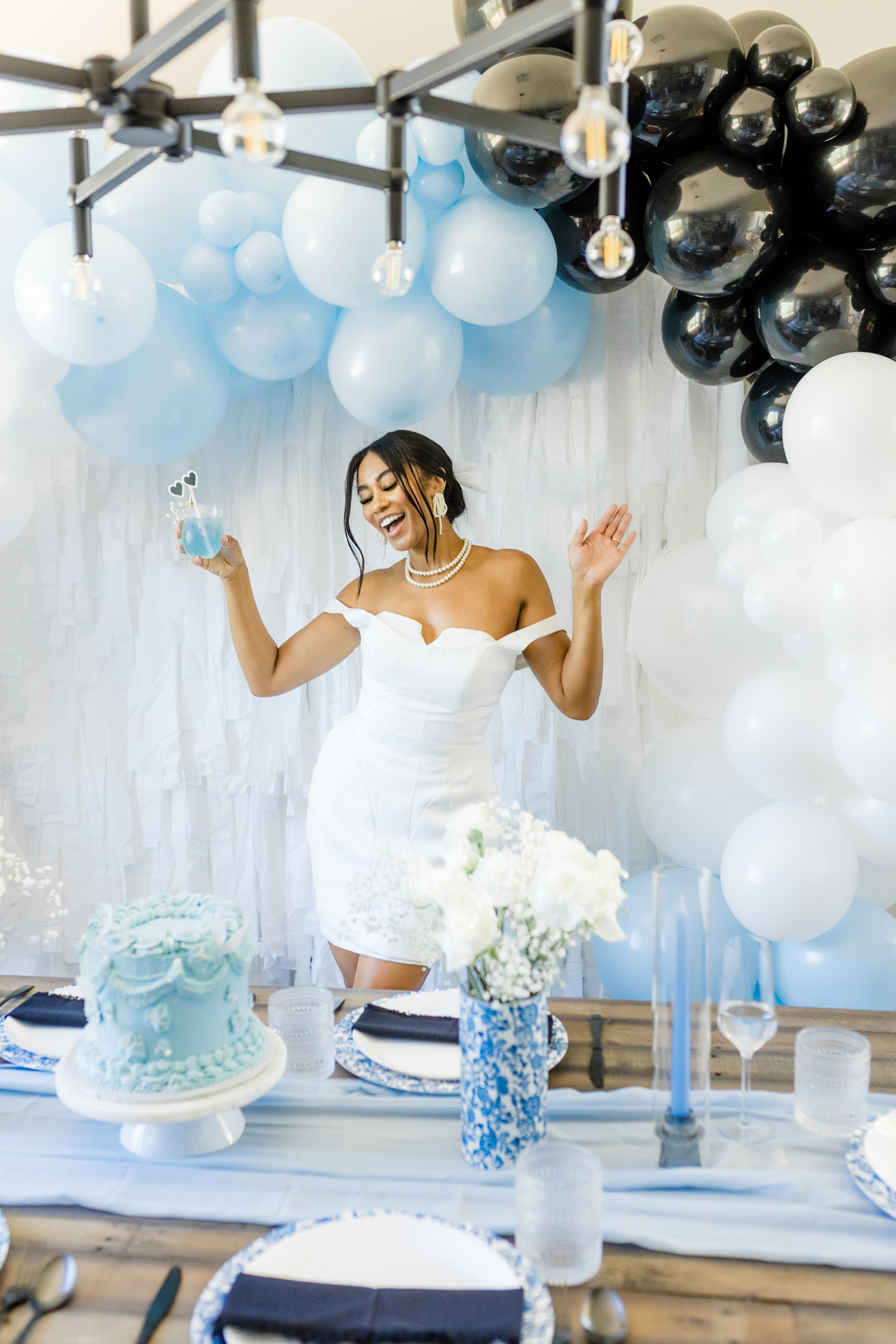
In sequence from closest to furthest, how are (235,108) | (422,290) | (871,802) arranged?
(235,108), (871,802), (422,290)

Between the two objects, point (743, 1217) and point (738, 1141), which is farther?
point (738, 1141)

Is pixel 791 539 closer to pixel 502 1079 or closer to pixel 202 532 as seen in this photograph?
pixel 202 532

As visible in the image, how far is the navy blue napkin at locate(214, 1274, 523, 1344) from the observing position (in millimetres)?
843

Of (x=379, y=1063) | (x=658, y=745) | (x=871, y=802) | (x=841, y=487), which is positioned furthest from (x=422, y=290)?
(x=379, y=1063)

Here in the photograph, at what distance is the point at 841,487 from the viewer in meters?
1.79

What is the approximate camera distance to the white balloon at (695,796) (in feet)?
7.17

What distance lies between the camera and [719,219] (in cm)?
180

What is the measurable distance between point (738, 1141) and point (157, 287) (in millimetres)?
1930

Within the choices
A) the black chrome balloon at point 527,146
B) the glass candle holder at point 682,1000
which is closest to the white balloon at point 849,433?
the black chrome balloon at point 527,146

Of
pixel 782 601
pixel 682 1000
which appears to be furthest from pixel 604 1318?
pixel 782 601

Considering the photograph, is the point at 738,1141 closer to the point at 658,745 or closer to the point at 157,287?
the point at 658,745

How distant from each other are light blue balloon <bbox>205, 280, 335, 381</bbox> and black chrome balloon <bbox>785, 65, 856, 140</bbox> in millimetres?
969

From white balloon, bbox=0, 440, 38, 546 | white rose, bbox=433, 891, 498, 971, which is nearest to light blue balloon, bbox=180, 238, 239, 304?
white balloon, bbox=0, 440, 38, 546

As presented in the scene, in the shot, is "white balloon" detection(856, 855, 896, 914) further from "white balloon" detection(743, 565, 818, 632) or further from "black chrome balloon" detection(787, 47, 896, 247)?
"black chrome balloon" detection(787, 47, 896, 247)
